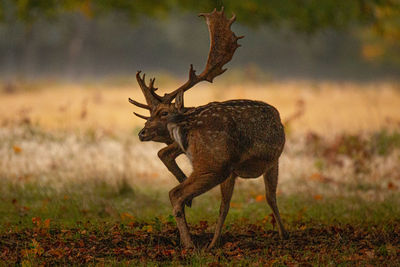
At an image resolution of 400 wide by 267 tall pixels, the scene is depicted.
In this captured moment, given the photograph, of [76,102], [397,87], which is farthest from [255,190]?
[397,87]

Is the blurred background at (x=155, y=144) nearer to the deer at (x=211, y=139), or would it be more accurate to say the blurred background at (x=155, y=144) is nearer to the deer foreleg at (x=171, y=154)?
the deer at (x=211, y=139)

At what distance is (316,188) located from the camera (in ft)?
35.6

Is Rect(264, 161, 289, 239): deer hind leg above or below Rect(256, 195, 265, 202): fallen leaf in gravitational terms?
below

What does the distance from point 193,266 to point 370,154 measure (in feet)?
26.1

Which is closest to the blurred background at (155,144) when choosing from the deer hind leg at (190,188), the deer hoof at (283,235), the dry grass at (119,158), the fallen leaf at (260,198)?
the dry grass at (119,158)

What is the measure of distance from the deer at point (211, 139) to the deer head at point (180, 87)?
0.03ft

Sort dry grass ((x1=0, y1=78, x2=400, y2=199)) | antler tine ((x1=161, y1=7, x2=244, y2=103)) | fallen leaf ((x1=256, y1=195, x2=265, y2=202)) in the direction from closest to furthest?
1. antler tine ((x1=161, y1=7, x2=244, y2=103))
2. fallen leaf ((x1=256, y1=195, x2=265, y2=202))
3. dry grass ((x1=0, y1=78, x2=400, y2=199))

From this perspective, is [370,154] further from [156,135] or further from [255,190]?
[156,135]

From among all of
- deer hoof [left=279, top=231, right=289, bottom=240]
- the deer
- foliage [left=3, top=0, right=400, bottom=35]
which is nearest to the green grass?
deer hoof [left=279, top=231, right=289, bottom=240]

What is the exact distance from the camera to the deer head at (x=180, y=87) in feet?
20.6

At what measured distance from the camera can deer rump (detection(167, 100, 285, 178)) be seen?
606 centimetres

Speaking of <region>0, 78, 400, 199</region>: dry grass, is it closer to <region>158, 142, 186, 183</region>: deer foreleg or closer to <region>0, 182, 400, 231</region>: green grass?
<region>0, 182, 400, 231</region>: green grass

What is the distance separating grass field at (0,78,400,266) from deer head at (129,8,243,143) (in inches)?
47.7

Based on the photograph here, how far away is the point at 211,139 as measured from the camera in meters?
6.06
